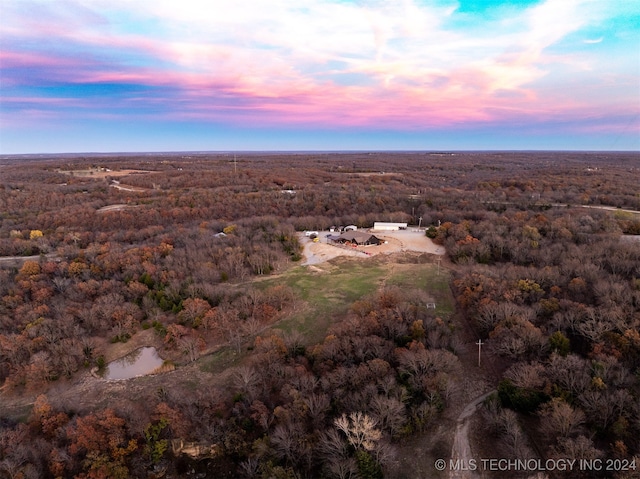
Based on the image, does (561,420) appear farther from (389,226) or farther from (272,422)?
(389,226)

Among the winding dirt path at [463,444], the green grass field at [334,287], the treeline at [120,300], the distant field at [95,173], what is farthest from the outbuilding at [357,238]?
the distant field at [95,173]

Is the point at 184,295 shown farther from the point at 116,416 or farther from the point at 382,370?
the point at 382,370

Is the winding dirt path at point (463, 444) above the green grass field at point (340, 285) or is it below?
below

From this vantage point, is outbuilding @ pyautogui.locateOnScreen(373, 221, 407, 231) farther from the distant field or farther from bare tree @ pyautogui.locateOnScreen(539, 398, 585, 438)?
the distant field

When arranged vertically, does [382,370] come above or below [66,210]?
below

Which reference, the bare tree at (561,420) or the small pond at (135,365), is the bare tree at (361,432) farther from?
the small pond at (135,365)

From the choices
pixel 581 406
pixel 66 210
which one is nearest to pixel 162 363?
pixel 581 406
